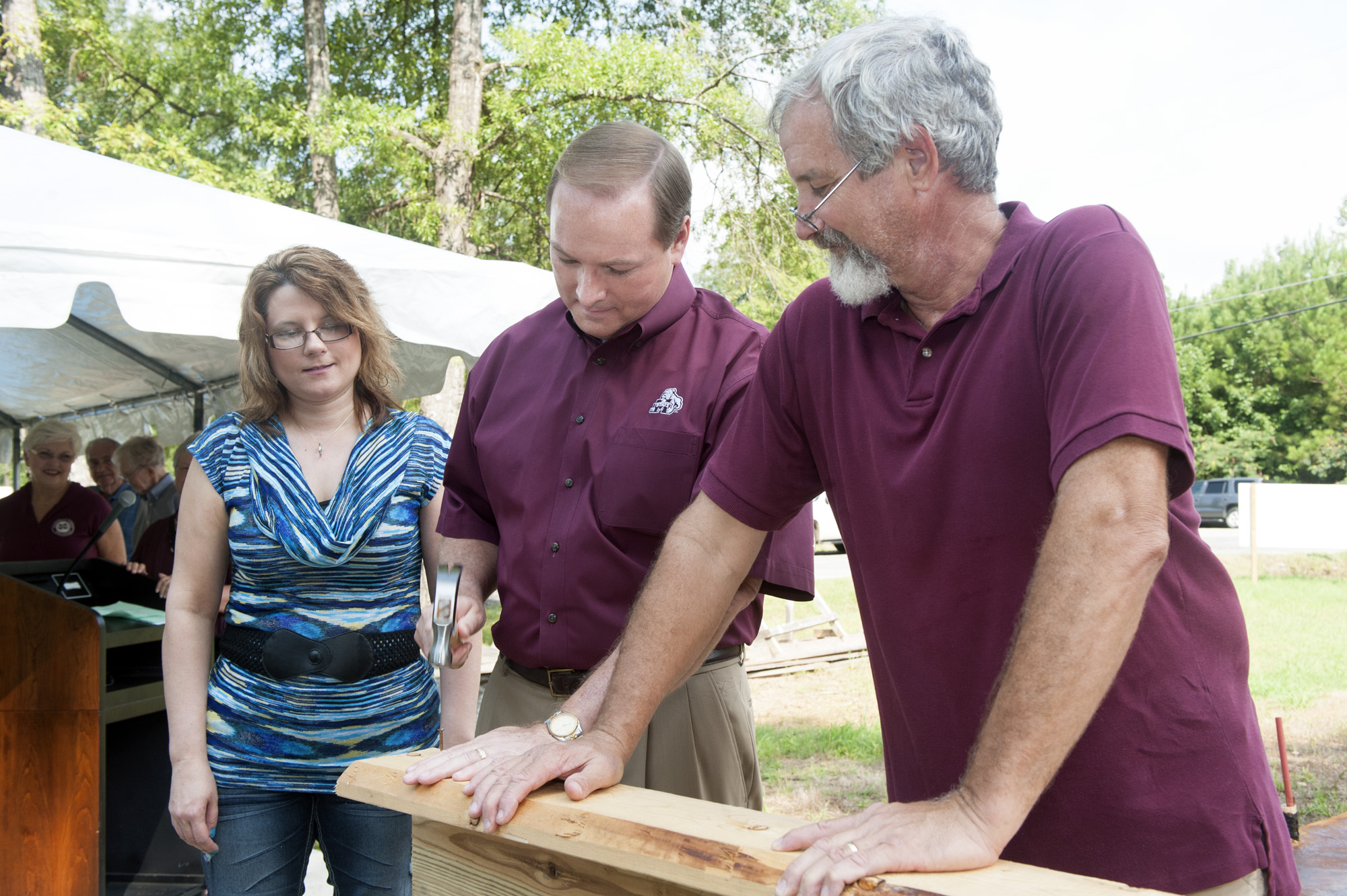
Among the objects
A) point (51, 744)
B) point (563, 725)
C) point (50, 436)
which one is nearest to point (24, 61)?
point (50, 436)

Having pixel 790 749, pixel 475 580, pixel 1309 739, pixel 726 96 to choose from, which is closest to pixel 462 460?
pixel 475 580

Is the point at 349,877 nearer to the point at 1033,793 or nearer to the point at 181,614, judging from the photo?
the point at 181,614

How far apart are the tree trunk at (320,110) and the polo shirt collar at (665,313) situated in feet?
32.8

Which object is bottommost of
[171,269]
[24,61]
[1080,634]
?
[1080,634]

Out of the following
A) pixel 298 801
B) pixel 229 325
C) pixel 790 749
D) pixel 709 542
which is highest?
pixel 229 325

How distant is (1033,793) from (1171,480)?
1.19 feet

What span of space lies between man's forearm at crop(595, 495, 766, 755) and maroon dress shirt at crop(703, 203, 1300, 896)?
0.25m

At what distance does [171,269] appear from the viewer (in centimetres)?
334

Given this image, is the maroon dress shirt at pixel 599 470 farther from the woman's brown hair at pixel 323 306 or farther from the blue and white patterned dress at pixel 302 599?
the woman's brown hair at pixel 323 306

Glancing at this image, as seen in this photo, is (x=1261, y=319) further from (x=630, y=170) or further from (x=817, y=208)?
(x=817, y=208)

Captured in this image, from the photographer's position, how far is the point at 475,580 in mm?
2129

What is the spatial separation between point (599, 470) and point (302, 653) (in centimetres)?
74

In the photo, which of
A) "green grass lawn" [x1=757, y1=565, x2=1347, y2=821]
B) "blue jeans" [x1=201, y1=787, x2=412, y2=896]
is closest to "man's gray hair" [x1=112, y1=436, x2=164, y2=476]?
"green grass lawn" [x1=757, y1=565, x2=1347, y2=821]

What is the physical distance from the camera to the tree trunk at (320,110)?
1109 cm
